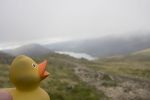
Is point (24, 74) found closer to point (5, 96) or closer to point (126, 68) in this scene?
point (5, 96)

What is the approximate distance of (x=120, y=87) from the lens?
81.4 feet

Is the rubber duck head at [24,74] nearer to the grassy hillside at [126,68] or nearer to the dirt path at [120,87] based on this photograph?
the dirt path at [120,87]

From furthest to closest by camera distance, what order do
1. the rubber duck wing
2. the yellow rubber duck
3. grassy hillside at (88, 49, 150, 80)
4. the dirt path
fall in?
grassy hillside at (88, 49, 150, 80)
the dirt path
the yellow rubber duck
the rubber duck wing

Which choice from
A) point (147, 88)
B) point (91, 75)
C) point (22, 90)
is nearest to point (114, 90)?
point (147, 88)

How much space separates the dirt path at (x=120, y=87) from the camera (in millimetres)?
22730

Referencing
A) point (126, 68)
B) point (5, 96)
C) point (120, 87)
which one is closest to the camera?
point (5, 96)

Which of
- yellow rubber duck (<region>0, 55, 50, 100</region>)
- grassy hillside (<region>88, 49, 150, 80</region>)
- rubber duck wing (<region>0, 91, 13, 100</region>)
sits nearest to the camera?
rubber duck wing (<region>0, 91, 13, 100</region>)

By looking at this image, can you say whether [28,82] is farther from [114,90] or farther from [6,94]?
[114,90]

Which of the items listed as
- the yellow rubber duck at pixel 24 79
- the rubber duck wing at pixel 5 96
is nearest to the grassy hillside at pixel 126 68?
the yellow rubber duck at pixel 24 79

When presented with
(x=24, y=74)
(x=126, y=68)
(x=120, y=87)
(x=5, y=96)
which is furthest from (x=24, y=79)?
(x=126, y=68)

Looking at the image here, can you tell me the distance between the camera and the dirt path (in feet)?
74.6

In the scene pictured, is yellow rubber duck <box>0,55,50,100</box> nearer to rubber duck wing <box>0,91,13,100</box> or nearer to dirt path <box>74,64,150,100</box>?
rubber duck wing <box>0,91,13,100</box>

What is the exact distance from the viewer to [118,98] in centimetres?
2205

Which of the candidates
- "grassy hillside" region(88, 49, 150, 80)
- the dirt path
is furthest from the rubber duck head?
"grassy hillside" region(88, 49, 150, 80)
